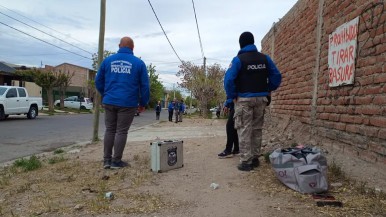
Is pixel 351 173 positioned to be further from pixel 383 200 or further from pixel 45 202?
pixel 45 202

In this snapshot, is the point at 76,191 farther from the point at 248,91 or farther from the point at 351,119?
the point at 351,119

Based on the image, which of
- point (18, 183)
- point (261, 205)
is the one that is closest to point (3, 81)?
point (18, 183)

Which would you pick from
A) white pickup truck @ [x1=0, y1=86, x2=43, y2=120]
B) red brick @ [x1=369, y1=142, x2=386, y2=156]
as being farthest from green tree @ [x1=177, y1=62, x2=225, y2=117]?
red brick @ [x1=369, y1=142, x2=386, y2=156]

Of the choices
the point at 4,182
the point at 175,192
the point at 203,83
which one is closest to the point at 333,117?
the point at 175,192

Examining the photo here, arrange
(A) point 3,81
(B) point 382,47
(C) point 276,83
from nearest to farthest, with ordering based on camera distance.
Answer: (B) point 382,47
(C) point 276,83
(A) point 3,81

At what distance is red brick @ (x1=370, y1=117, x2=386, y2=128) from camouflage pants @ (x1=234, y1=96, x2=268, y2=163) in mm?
1466

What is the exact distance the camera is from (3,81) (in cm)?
3528

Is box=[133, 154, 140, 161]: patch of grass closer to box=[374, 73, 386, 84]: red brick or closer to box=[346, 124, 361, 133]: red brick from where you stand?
box=[346, 124, 361, 133]: red brick

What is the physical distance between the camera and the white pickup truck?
1755 centimetres

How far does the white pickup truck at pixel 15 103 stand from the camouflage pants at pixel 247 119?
15810 mm

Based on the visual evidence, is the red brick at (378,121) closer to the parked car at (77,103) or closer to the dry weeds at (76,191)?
the dry weeds at (76,191)

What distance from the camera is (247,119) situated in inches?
194

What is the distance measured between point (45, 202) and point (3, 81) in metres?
36.2

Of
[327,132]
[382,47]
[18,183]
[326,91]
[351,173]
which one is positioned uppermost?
[382,47]
